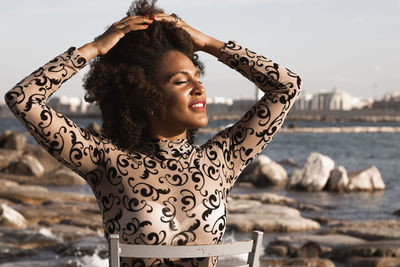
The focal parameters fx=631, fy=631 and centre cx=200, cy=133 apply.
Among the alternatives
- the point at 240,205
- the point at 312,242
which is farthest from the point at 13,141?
the point at 312,242

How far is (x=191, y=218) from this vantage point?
215cm

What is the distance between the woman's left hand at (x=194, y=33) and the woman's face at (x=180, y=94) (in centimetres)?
17

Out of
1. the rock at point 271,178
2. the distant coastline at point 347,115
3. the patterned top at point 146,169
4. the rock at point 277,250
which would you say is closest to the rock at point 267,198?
the rock at point 271,178

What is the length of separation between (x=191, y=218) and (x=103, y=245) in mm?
6351

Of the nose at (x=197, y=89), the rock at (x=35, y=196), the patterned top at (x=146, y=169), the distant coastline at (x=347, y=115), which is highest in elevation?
the distant coastline at (x=347, y=115)

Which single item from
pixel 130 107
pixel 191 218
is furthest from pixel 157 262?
pixel 130 107

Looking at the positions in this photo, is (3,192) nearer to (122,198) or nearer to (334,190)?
(334,190)

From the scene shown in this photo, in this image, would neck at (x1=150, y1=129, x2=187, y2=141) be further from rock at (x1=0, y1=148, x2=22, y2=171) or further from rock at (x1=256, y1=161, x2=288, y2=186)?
rock at (x1=0, y1=148, x2=22, y2=171)

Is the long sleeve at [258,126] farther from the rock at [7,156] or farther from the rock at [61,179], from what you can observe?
the rock at [7,156]

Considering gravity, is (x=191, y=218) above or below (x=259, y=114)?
below

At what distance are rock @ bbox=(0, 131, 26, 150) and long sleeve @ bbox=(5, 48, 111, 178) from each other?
76.8 ft

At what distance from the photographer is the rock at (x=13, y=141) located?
25.0 meters

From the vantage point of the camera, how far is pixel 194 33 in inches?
94.0

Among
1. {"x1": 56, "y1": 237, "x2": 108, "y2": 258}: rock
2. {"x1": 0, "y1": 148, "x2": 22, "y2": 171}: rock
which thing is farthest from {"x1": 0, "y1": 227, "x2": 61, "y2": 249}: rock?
{"x1": 0, "y1": 148, "x2": 22, "y2": 171}: rock
